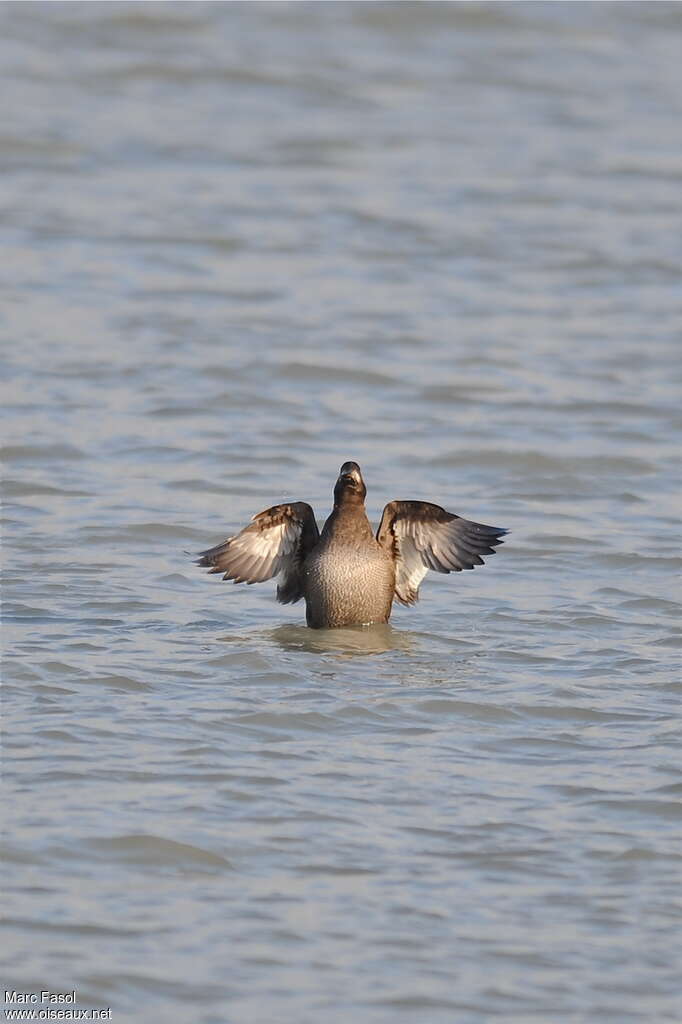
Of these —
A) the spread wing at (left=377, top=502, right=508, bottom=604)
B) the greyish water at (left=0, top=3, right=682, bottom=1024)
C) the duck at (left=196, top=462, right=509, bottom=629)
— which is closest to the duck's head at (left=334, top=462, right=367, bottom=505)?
the duck at (left=196, top=462, right=509, bottom=629)

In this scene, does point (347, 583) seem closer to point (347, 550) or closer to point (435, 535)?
point (347, 550)

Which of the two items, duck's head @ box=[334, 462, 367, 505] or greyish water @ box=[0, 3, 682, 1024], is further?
duck's head @ box=[334, 462, 367, 505]

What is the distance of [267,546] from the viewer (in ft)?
26.8

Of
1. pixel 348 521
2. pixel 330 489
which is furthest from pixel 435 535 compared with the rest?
pixel 330 489

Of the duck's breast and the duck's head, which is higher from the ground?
the duck's head

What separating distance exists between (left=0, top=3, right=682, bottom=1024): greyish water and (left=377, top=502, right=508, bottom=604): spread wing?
38cm

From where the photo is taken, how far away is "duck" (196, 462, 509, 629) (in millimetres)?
8055

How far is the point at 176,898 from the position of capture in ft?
17.4

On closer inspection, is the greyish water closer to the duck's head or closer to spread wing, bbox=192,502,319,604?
spread wing, bbox=192,502,319,604

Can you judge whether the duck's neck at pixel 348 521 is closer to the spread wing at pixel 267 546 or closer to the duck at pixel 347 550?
the duck at pixel 347 550

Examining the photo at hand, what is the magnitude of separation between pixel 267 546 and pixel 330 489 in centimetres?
238

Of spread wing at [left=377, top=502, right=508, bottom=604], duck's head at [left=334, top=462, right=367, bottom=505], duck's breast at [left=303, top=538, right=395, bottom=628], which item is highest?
duck's head at [left=334, top=462, right=367, bottom=505]

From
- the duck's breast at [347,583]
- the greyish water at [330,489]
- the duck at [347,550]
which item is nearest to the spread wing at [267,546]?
the duck at [347,550]

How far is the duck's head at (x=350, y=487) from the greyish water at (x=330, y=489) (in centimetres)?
61
